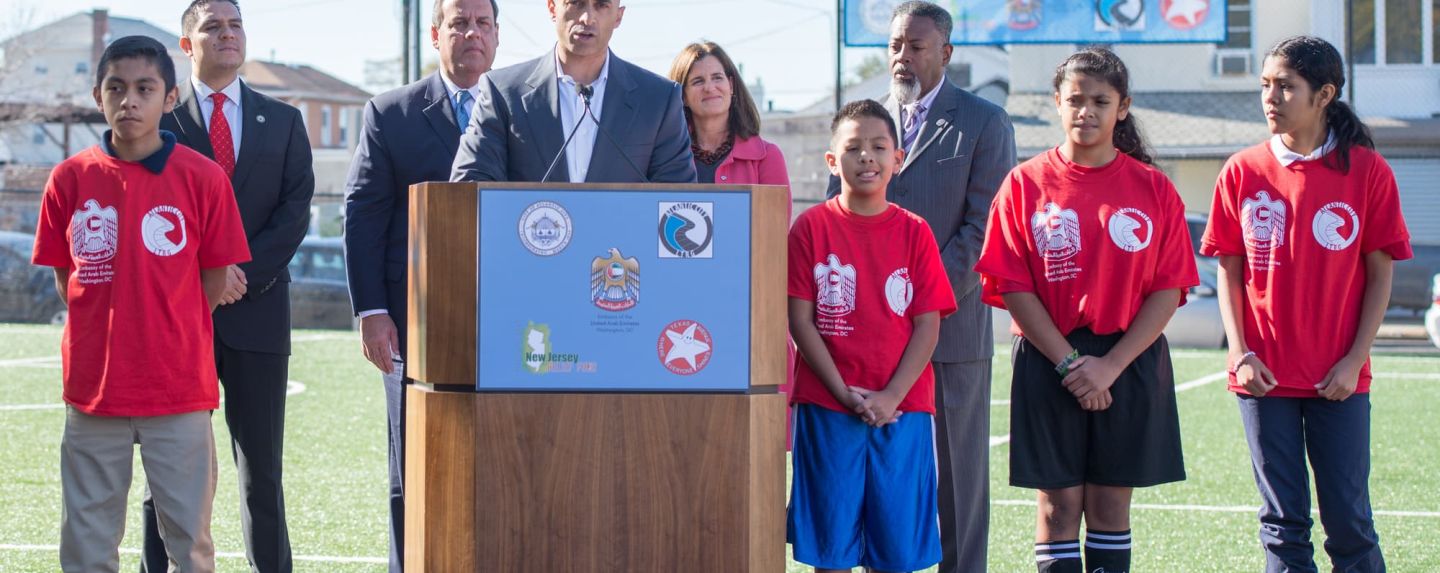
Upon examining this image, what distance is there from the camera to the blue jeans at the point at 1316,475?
447 cm

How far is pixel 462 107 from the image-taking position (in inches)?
193

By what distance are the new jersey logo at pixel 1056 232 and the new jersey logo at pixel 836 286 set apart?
0.58 meters

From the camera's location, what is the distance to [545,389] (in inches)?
133

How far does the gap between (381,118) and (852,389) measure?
179 cm

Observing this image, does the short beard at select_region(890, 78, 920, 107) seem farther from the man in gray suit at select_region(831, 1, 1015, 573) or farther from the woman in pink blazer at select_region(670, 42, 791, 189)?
the woman in pink blazer at select_region(670, 42, 791, 189)

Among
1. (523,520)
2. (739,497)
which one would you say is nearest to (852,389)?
(739,497)

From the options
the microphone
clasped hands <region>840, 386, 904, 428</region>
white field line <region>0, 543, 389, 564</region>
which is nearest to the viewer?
the microphone

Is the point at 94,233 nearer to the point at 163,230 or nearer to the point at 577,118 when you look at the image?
the point at 163,230

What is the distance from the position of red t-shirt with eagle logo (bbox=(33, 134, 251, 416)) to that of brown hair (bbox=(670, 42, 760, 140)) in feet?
6.14

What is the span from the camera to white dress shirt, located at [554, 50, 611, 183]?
3990 millimetres

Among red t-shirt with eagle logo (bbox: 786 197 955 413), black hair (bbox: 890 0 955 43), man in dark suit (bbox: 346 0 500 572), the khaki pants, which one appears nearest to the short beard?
black hair (bbox: 890 0 955 43)

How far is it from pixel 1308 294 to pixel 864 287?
4.41 ft

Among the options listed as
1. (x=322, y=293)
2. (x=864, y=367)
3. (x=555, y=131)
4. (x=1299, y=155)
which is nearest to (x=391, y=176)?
(x=555, y=131)

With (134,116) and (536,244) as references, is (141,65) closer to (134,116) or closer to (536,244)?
(134,116)
